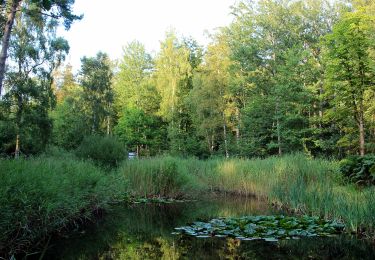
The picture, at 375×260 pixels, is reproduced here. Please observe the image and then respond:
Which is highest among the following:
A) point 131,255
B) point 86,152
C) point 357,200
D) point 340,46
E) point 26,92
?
point 340,46

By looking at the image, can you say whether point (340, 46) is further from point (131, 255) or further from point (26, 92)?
point (26, 92)


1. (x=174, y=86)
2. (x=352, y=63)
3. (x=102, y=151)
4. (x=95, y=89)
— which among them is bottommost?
Answer: (x=102, y=151)

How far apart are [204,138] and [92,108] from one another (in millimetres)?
8788

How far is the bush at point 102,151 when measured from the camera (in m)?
12.3

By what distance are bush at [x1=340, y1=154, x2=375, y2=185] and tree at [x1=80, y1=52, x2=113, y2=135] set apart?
18045mm

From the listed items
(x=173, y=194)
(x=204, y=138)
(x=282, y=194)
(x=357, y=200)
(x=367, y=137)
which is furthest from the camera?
(x=204, y=138)

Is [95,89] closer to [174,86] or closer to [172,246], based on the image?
[174,86]

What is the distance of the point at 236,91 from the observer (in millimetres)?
24188

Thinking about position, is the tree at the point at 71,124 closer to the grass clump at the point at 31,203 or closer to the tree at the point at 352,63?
the tree at the point at 352,63

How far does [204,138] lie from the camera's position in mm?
28297

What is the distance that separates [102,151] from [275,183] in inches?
227

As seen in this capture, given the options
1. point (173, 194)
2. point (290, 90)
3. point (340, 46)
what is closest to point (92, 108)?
point (290, 90)

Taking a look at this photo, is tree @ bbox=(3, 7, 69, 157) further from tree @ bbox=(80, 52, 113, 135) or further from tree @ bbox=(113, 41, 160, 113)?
tree @ bbox=(113, 41, 160, 113)

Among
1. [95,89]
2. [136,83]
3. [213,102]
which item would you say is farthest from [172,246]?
[136,83]
